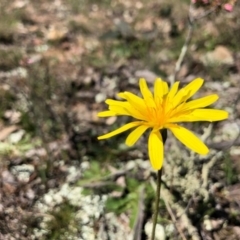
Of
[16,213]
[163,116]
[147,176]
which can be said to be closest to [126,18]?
[147,176]

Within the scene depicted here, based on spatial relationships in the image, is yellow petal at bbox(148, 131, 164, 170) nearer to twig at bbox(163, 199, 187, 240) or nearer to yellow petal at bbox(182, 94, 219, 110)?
yellow petal at bbox(182, 94, 219, 110)

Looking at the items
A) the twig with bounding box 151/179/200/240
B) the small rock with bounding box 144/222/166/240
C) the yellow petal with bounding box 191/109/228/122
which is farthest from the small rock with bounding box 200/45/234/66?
the yellow petal with bounding box 191/109/228/122

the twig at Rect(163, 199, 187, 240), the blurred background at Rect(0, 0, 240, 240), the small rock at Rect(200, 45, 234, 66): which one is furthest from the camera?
the small rock at Rect(200, 45, 234, 66)

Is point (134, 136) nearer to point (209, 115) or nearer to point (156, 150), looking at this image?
point (156, 150)

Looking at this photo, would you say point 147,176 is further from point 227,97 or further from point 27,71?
point 27,71

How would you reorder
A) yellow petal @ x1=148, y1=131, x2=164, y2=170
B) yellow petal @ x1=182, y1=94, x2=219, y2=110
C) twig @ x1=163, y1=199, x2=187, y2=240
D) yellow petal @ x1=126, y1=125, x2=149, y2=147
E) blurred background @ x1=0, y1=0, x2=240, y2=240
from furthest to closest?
blurred background @ x1=0, y1=0, x2=240, y2=240 → twig @ x1=163, y1=199, x2=187, y2=240 → yellow petal @ x1=182, y1=94, x2=219, y2=110 → yellow petal @ x1=126, y1=125, x2=149, y2=147 → yellow petal @ x1=148, y1=131, x2=164, y2=170

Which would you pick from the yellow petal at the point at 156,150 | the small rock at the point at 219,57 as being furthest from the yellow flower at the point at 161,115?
the small rock at the point at 219,57
